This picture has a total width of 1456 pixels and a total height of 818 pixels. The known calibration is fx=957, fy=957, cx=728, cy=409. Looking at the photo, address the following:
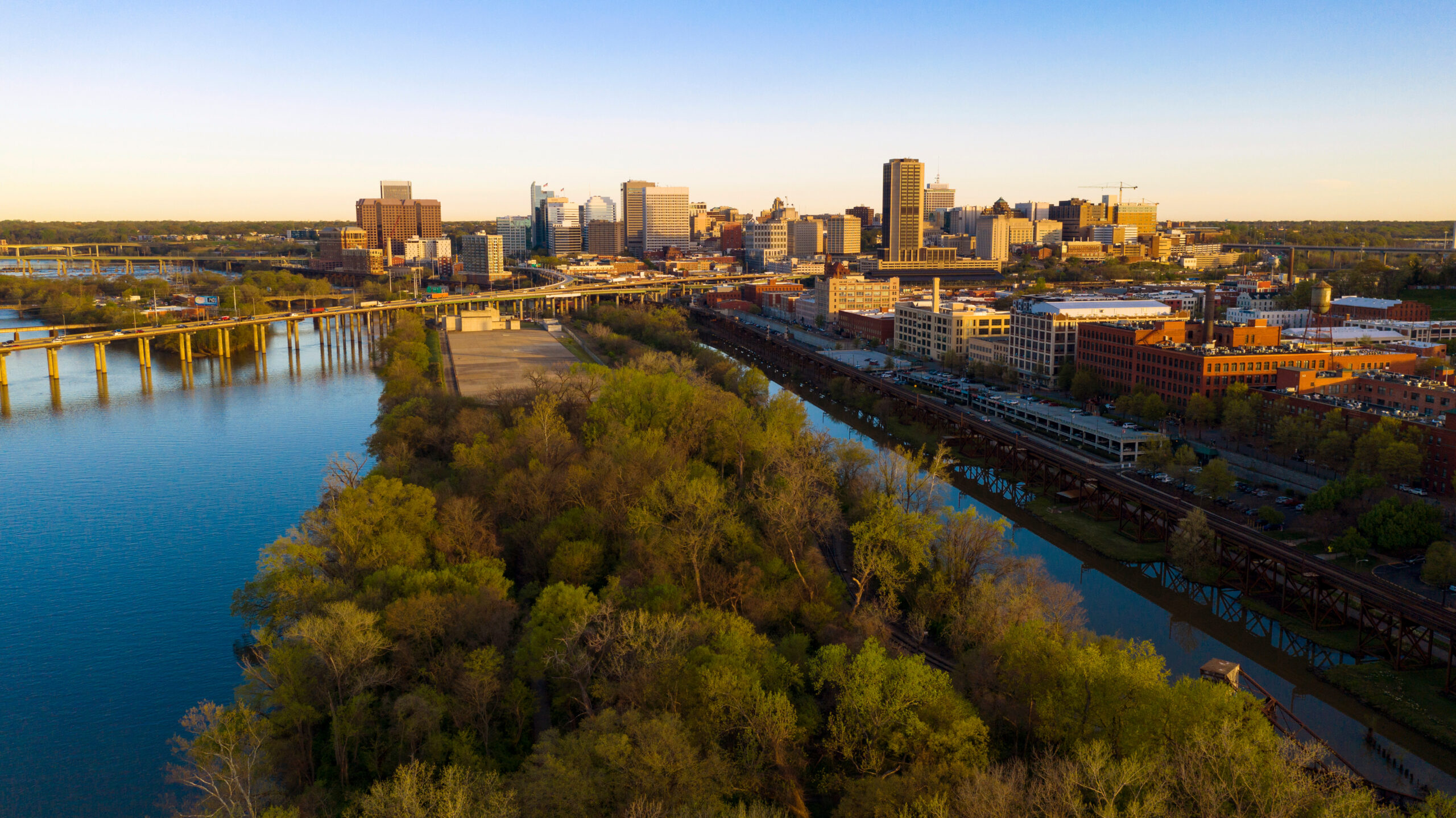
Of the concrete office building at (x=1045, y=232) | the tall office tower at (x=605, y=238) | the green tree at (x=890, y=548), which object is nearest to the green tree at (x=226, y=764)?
the green tree at (x=890, y=548)

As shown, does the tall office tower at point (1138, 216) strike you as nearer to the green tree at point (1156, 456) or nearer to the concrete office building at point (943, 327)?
the concrete office building at point (943, 327)

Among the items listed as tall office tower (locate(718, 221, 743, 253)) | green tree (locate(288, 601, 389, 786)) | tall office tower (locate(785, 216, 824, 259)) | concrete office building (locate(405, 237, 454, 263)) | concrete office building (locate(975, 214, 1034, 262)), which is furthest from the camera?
tall office tower (locate(718, 221, 743, 253))

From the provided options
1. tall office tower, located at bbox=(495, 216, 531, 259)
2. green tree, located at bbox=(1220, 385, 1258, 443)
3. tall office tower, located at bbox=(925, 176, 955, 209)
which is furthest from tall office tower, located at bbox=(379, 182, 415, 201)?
green tree, located at bbox=(1220, 385, 1258, 443)

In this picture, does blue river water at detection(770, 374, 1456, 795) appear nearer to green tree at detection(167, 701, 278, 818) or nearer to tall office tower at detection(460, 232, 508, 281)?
green tree at detection(167, 701, 278, 818)

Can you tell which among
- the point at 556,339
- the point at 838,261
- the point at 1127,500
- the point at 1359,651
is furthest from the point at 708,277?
the point at 1359,651

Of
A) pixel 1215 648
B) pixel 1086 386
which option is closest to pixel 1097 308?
pixel 1086 386

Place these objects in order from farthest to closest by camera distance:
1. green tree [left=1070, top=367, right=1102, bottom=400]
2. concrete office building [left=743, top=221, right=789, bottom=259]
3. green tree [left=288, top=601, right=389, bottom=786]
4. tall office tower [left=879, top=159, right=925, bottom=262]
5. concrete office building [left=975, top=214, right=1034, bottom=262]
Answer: concrete office building [left=975, top=214, right=1034, bottom=262] < concrete office building [left=743, top=221, right=789, bottom=259] < tall office tower [left=879, top=159, right=925, bottom=262] < green tree [left=1070, top=367, right=1102, bottom=400] < green tree [left=288, top=601, right=389, bottom=786]
